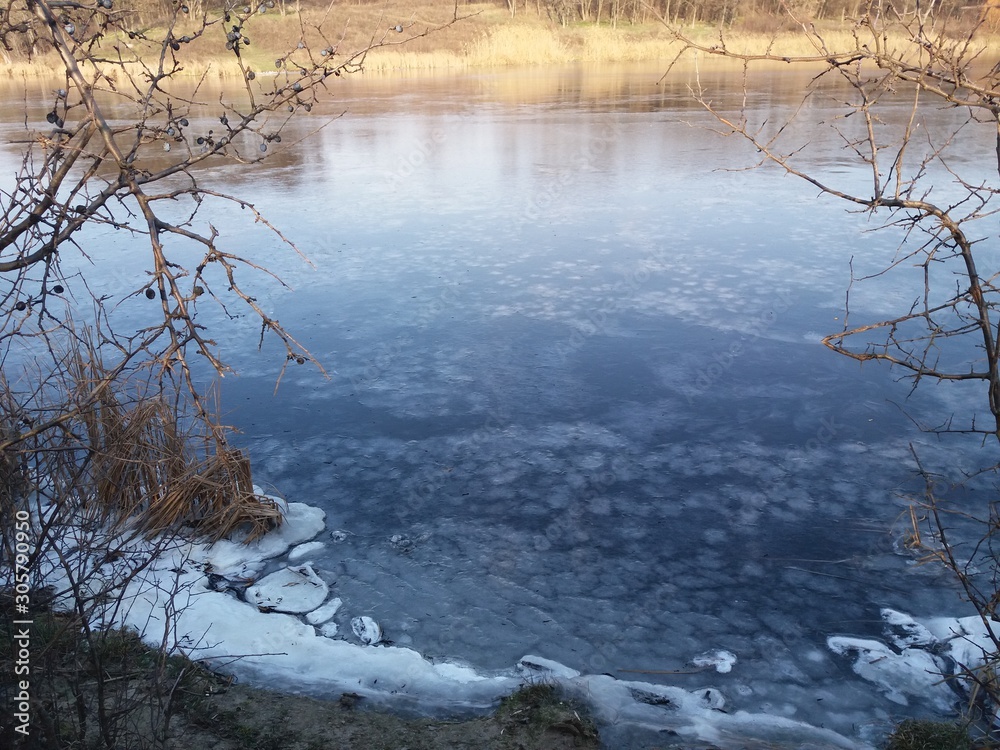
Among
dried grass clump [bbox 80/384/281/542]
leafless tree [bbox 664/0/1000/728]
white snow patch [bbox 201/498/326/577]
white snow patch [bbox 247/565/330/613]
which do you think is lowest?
white snow patch [bbox 247/565/330/613]

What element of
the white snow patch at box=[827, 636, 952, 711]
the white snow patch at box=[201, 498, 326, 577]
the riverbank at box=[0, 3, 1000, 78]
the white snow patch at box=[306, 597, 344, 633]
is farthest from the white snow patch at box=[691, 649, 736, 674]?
the riverbank at box=[0, 3, 1000, 78]

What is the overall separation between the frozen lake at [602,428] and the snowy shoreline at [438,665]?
84 millimetres

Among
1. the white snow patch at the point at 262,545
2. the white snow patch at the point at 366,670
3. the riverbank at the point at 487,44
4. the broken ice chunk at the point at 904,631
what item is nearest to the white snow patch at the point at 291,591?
the white snow patch at the point at 366,670

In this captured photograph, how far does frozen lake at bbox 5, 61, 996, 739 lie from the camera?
3.86m

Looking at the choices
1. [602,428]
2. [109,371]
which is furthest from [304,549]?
[602,428]

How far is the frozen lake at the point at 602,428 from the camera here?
386 centimetres

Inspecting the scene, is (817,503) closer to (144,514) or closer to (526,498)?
(526,498)

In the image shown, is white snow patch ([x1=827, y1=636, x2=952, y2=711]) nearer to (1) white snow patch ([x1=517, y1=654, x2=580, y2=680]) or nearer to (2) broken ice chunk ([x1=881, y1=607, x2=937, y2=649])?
(2) broken ice chunk ([x1=881, y1=607, x2=937, y2=649])

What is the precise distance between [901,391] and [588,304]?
9.15 feet

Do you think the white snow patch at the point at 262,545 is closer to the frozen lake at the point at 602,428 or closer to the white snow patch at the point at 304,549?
the white snow patch at the point at 304,549

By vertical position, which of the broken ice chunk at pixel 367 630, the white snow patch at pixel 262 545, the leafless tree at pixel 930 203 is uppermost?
the leafless tree at pixel 930 203

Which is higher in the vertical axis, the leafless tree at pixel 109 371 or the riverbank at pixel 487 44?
the riverbank at pixel 487 44

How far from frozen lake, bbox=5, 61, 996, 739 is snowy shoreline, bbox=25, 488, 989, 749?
8 centimetres

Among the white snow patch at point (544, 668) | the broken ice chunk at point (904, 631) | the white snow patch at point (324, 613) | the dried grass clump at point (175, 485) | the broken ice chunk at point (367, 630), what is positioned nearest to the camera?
the white snow patch at point (544, 668)
